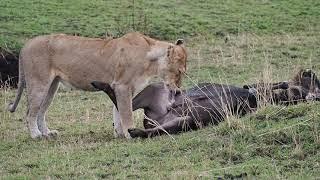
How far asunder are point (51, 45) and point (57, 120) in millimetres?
1755

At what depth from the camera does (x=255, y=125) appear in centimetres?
834

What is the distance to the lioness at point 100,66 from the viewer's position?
31.1ft

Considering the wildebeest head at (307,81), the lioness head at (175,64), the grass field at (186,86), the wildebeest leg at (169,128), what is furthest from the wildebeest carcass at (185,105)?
the wildebeest head at (307,81)

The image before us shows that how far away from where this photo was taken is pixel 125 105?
9.42m

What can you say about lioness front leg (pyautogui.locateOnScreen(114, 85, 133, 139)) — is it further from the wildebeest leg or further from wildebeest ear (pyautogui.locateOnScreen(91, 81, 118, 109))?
the wildebeest leg

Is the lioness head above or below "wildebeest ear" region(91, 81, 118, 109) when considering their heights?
above

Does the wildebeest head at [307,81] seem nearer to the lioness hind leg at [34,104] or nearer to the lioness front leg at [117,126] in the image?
the lioness front leg at [117,126]

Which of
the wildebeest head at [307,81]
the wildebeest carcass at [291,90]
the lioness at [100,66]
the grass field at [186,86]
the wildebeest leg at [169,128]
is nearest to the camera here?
the grass field at [186,86]

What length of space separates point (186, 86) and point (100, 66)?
4.75 m

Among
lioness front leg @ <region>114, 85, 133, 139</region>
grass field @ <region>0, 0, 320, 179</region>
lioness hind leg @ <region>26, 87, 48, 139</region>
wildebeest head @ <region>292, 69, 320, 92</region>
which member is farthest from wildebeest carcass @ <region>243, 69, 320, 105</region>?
lioness hind leg @ <region>26, 87, 48, 139</region>

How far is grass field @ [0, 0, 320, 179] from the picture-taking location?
281 inches

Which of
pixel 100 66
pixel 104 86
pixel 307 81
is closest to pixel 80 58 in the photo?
pixel 100 66

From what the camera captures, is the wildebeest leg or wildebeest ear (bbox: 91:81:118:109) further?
wildebeest ear (bbox: 91:81:118:109)

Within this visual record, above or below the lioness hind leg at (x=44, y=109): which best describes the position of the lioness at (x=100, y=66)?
above
